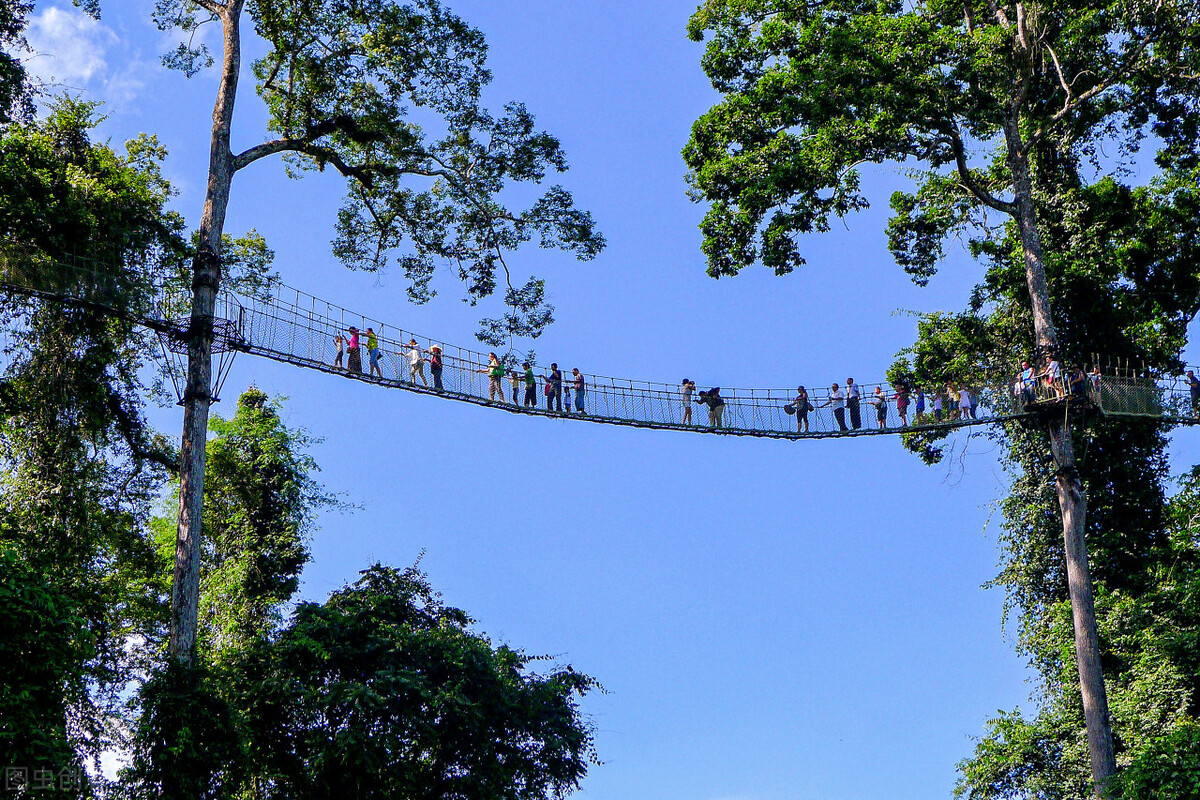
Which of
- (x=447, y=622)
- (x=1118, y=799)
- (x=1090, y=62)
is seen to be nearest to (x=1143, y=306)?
(x=1090, y=62)

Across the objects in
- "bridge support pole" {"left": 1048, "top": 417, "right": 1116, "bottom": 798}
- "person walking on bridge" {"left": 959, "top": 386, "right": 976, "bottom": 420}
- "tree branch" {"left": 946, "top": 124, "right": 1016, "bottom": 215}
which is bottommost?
"bridge support pole" {"left": 1048, "top": 417, "right": 1116, "bottom": 798}

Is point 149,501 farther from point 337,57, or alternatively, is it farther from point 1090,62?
point 1090,62

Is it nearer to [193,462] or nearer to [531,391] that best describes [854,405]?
[531,391]

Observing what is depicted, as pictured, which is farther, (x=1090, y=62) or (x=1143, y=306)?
(x=1143, y=306)

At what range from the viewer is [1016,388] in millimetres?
18734

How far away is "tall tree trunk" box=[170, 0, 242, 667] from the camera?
14.5 m

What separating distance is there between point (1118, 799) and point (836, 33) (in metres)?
11.3

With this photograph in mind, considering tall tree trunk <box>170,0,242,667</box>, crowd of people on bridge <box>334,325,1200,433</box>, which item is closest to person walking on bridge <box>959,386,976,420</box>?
crowd of people on bridge <box>334,325,1200,433</box>

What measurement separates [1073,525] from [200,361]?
1210 centimetres

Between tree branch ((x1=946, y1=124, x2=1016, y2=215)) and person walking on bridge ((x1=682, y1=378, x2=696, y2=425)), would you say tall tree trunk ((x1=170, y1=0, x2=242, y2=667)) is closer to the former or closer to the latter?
person walking on bridge ((x1=682, y1=378, x2=696, y2=425))

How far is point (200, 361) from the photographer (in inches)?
607

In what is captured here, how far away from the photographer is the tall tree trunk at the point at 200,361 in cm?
1453

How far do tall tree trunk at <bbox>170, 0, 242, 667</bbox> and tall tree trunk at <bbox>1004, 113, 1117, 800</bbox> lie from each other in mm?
11403

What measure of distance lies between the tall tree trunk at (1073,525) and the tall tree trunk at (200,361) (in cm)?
1140
